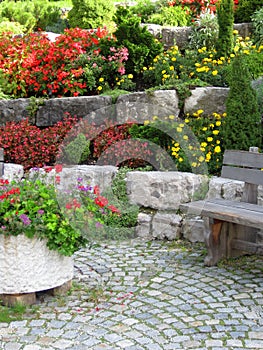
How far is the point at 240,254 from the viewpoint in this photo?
16.6 feet

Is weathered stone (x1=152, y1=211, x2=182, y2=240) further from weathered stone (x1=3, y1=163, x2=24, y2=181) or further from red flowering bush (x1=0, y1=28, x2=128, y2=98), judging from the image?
red flowering bush (x1=0, y1=28, x2=128, y2=98)

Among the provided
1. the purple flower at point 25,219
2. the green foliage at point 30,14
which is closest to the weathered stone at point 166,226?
the purple flower at point 25,219

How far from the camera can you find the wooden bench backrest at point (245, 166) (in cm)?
491

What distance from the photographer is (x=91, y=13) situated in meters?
9.38

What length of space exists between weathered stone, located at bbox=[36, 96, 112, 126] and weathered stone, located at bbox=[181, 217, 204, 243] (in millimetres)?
1934

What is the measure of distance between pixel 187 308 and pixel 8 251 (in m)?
Result: 1.28

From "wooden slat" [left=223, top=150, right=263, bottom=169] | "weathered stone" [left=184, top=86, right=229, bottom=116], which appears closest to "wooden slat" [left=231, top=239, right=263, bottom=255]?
"wooden slat" [left=223, top=150, right=263, bottom=169]

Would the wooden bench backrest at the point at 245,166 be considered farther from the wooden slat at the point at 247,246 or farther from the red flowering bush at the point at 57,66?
the red flowering bush at the point at 57,66

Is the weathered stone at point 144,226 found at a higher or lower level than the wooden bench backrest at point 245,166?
lower

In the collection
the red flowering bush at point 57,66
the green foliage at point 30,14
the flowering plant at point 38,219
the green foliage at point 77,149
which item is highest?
the green foliage at point 30,14

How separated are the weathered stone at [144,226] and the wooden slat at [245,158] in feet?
3.43

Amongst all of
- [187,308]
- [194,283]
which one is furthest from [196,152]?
[187,308]

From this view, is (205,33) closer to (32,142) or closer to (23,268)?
(32,142)

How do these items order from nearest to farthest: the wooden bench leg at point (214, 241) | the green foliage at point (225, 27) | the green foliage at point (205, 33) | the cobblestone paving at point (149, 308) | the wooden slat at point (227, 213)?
1. the cobblestone paving at point (149, 308)
2. the wooden slat at point (227, 213)
3. the wooden bench leg at point (214, 241)
4. the green foliage at point (225, 27)
5. the green foliage at point (205, 33)
